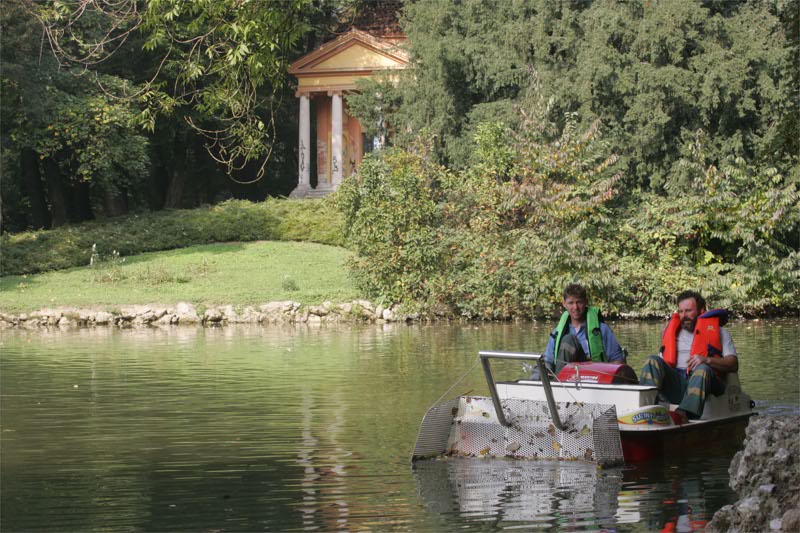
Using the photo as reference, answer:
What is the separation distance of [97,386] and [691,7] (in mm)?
19867

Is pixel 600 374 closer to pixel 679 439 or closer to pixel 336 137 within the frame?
pixel 679 439

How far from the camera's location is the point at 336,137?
50156 mm

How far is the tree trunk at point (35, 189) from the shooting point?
47.4 meters

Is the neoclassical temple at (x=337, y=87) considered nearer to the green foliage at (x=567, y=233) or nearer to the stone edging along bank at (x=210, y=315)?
the green foliage at (x=567, y=233)

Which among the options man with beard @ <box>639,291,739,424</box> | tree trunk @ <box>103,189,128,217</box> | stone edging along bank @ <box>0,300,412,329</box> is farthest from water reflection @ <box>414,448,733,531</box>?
tree trunk @ <box>103,189,128,217</box>

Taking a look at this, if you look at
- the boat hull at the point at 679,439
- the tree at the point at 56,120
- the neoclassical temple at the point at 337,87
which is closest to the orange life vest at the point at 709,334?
the boat hull at the point at 679,439

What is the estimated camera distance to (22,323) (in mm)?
30594

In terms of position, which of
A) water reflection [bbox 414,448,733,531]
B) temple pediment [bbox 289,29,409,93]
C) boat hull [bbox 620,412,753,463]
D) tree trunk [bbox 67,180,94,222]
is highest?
temple pediment [bbox 289,29,409,93]

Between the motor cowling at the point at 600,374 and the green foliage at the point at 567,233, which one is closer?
the motor cowling at the point at 600,374

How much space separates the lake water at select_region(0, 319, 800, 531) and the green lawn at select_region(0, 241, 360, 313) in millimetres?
8385

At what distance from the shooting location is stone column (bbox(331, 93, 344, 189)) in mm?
49688

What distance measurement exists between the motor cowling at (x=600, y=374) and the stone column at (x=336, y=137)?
37615 mm

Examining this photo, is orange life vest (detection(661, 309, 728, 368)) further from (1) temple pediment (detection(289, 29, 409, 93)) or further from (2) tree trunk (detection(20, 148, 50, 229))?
(2) tree trunk (detection(20, 148, 50, 229))

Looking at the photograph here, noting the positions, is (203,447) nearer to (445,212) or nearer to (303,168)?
(445,212)
